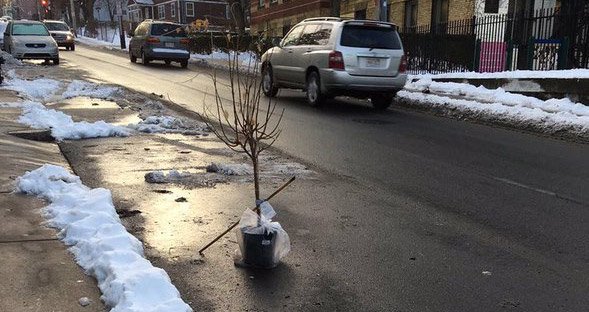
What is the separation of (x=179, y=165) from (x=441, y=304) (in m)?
4.22

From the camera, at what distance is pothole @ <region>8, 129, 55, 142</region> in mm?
7979

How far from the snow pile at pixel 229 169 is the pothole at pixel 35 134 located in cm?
278

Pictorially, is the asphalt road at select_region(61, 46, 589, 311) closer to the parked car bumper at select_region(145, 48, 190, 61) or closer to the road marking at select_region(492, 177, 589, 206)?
the road marking at select_region(492, 177, 589, 206)

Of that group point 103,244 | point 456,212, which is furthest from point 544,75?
point 103,244

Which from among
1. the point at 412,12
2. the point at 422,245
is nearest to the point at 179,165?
the point at 422,245

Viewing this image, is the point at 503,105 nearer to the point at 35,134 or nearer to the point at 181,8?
the point at 35,134

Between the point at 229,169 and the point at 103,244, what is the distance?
9.59 feet

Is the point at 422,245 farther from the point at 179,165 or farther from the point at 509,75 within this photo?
the point at 509,75

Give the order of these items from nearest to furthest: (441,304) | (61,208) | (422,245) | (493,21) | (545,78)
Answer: (441,304) → (422,245) → (61,208) → (545,78) → (493,21)

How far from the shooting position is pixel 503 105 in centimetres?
1176

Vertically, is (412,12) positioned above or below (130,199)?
above

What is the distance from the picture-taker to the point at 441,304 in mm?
3605

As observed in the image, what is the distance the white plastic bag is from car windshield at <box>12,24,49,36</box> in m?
Result: 22.6

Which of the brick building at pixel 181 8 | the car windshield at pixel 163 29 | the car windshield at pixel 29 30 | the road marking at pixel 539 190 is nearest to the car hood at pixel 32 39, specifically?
the car windshield at pixel 29 30
